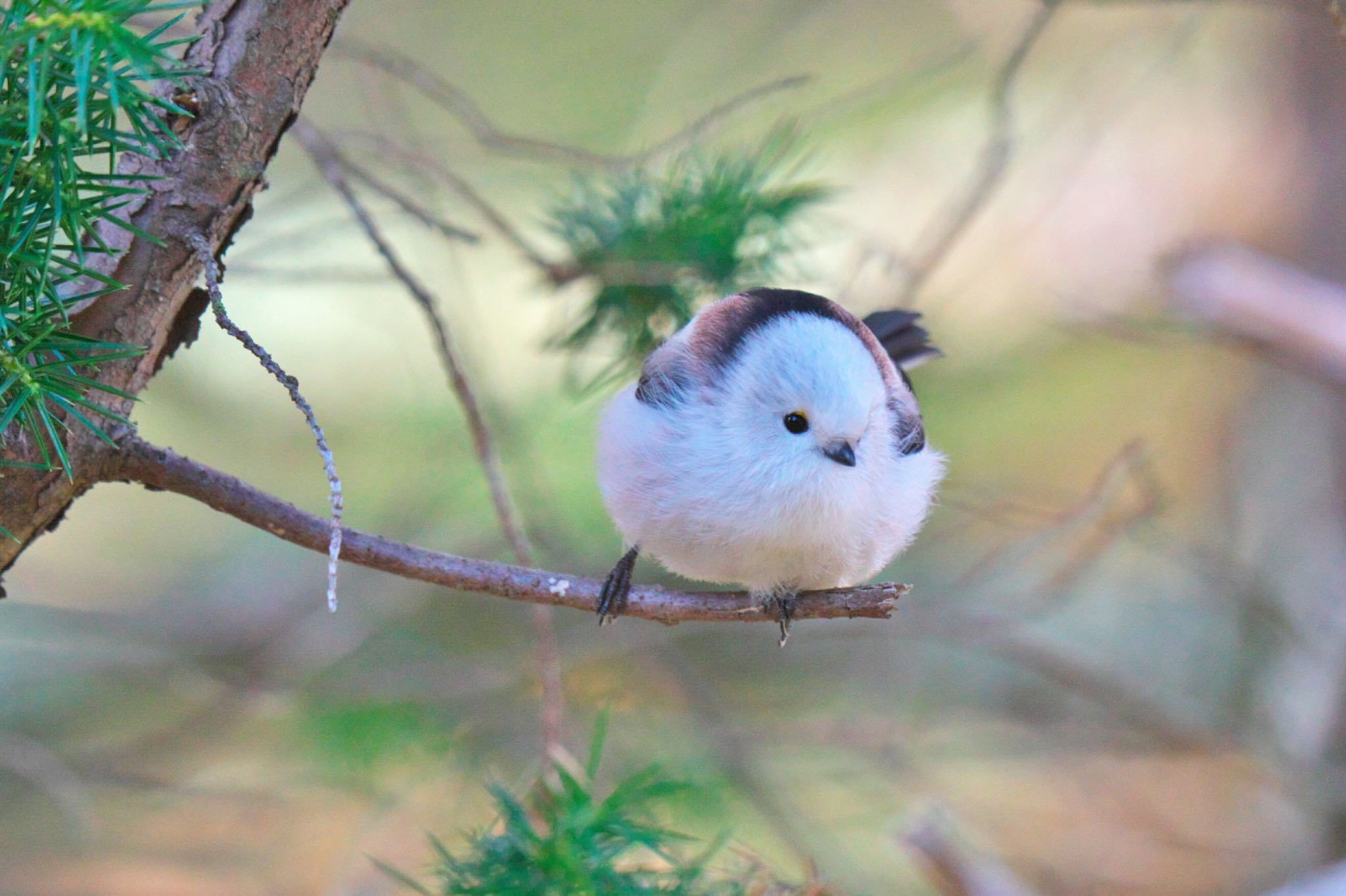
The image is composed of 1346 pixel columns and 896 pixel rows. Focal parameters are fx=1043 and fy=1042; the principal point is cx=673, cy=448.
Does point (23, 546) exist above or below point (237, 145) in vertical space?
below

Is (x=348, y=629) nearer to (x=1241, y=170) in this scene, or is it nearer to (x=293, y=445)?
(x=293, y=445)

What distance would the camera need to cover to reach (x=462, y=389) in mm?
1232

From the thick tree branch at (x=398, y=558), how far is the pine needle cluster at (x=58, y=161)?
114 millimetres

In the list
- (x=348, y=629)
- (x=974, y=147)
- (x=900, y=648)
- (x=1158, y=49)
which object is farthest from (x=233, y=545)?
(x=1158, y=49)

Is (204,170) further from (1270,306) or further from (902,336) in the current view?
(1270,306)

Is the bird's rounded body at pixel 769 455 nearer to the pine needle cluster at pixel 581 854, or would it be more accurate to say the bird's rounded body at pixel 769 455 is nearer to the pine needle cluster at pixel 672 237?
the pine needle cluster at pixel 672 237

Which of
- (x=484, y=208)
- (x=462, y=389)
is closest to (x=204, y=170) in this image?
(x=462, y=389)

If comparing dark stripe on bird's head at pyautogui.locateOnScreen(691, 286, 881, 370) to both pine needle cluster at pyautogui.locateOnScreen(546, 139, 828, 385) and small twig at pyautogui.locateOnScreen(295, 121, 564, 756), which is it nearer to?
pine needle cluster at pyautogui.locateOnScreen(546, 139, 828, 385)

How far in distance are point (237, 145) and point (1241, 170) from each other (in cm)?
351

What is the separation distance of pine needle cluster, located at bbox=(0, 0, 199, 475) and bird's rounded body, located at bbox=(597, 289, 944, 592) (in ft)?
2.03

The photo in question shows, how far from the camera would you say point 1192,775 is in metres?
3.58

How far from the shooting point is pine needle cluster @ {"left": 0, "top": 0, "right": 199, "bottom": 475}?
0.69 metres

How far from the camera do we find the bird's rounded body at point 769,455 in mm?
1203

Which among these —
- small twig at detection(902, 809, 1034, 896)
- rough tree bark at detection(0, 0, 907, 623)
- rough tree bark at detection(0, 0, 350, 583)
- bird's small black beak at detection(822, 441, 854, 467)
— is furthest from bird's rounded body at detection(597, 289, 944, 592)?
small twig at detection(902, 809, 1034, 896)
